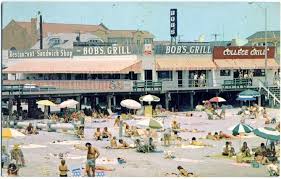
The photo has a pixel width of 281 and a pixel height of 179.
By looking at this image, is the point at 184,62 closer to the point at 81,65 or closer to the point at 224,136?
the point at 81,65

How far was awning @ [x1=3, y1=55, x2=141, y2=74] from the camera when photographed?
35.8 meters

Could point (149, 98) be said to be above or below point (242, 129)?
above

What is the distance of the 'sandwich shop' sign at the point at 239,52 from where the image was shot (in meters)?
36.9

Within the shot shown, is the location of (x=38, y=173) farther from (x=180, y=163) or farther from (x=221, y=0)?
(x=221, y=0)

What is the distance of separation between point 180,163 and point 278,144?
3052mm

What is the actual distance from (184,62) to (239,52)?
3285mm

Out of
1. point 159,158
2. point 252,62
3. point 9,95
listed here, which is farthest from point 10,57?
point 159,158

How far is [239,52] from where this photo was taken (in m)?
37.2

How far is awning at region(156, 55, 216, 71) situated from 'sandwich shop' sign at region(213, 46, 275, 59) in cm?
57

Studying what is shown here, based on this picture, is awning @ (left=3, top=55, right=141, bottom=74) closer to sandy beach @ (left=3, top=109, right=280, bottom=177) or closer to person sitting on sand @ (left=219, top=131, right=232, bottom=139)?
sandy beach @ (left=3, top=109, right=280, bottom=177)

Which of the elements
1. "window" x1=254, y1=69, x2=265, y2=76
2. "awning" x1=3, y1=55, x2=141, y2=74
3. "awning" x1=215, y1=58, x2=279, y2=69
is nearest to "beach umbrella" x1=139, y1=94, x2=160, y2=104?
"awning" x1=3, y1=55, x2=141, y2=74

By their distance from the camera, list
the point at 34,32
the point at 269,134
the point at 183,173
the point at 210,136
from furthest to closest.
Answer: the point at 34,32
the point at 210,136
the point at 269,134
the point at 183,173

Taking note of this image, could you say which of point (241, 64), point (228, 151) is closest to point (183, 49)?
point (241, 64)

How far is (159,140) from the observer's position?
2400 centimetres
